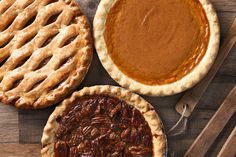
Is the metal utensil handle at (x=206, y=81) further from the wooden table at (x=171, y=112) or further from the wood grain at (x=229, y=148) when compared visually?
the wood grain at (x=229, y=148)

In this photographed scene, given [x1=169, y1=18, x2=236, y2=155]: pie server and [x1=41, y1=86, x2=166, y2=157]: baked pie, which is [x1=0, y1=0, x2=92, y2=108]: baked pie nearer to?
[x1=41, y1=86, x2=166, y2=157]: baked pie

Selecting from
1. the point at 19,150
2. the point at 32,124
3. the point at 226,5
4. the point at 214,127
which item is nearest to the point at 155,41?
the point at 226,5

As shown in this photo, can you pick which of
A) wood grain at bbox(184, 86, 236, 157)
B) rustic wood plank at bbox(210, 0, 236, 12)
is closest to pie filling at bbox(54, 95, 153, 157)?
wood grain at bbox(184, 86, 236, 157)

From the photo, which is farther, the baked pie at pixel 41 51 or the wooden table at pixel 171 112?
the wooden table at pixel 171 112

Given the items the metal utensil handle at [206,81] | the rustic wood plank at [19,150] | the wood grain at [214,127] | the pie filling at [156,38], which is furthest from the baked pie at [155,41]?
the rustic wood plank at [19,150]

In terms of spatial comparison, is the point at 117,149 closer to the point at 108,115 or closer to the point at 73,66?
the point at 108,115

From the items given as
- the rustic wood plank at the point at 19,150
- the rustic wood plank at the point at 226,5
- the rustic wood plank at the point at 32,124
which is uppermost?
the rustic wood plank at the point at 226,5

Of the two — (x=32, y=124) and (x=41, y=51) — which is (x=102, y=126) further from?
(x=41, y=51)
